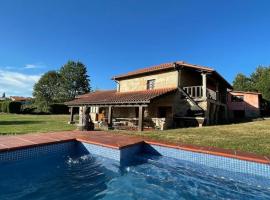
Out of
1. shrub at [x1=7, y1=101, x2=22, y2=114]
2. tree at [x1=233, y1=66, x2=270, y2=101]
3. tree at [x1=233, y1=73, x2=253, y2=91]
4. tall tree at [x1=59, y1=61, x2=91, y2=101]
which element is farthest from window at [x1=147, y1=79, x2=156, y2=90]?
tall tree at [x1=59, y1=61, x2=91, y2=101]

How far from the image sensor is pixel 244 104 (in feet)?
107

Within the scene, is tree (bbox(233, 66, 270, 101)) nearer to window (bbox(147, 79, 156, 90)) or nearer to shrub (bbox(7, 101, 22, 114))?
window (bbox(147, 79, 156, 90))

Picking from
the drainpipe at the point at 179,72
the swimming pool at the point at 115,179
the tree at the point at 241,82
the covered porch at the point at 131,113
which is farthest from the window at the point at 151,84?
the tree at the point at 241,82

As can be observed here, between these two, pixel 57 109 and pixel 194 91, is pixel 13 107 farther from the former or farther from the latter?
pixel 194 91

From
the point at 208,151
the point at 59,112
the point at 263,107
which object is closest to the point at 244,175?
the point at 208,151

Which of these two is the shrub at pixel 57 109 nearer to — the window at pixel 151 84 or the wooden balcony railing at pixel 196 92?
the window at pixel 151 84

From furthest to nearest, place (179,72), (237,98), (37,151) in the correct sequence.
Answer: (237,98), (179,72), (37,151)

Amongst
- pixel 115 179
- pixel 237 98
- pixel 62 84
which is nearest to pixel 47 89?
pixel 62 84

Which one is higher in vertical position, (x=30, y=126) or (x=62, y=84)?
(x=62, y=84)

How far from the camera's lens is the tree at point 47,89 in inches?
2057

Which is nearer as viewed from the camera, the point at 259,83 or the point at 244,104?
the point at 244,104

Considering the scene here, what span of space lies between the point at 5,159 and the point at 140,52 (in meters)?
29.0

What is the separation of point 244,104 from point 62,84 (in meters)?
46.0

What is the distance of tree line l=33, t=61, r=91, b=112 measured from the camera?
53.7 meters
